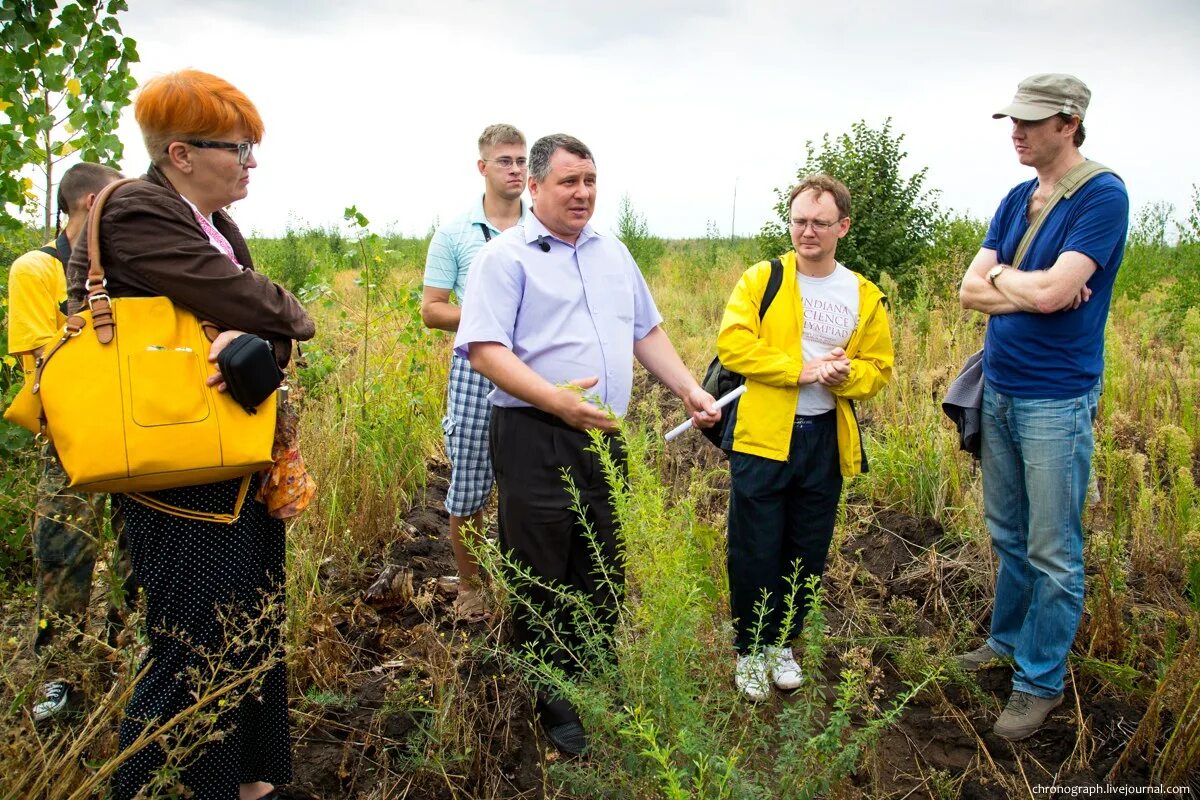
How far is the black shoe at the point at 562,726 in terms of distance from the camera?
2646 mm

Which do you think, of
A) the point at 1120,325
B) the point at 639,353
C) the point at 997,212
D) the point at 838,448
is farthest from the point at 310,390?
the point at 1120,325

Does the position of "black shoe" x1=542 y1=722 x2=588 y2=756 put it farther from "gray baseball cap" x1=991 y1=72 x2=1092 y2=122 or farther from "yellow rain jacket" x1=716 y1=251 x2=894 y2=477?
"gray baseball cap" x1=991 y1=72 x2=1092 y2=122

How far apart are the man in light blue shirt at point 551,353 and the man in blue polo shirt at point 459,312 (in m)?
0.63

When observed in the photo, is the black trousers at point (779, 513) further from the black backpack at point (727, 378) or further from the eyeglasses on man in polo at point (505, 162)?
the eyeglasses on man in polo at point (505, 162)

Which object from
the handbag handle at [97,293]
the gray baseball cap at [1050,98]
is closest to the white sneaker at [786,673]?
the gray baseball cap at [1050,98]

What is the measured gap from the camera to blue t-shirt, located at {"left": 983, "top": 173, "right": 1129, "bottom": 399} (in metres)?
2.68

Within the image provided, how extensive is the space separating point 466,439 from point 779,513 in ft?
4.15

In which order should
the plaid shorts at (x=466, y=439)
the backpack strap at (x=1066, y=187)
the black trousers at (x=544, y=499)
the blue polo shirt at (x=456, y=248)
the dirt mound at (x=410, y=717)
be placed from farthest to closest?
the blue polo shirt at (x=456, y=248), the plaid shorts at (x=466, y=439), the backpack strap at (x=1066, y=187), the black trousers at (x=544, y=499), the dirt mound at (x=410, y=717)

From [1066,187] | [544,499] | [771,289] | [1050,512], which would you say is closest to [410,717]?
[544,499]

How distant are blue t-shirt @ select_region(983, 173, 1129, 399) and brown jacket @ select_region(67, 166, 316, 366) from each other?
241 cm

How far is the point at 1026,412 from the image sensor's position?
285 centimetres

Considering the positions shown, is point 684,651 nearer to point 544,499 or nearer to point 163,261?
point 544,499

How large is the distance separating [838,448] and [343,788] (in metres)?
2.04

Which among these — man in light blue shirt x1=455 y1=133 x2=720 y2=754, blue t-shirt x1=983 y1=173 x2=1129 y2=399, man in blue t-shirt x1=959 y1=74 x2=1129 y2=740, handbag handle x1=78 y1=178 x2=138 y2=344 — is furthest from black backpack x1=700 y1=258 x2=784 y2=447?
handbag handle x1=78 y1=178 x2=138 y2=344
